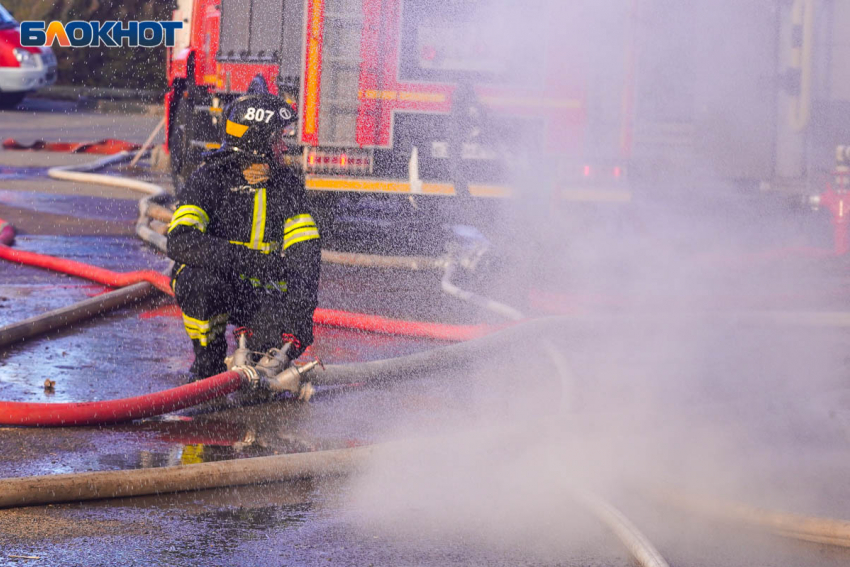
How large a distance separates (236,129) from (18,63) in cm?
1673

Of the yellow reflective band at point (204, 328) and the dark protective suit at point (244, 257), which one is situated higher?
the dark protective suit at point (244, 257)

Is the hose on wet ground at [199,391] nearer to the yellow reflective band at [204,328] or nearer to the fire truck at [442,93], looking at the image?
the yellow reflective band at [204,328]

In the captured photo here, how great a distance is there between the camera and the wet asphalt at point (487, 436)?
3160 millimetres

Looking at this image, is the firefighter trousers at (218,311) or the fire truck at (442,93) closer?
the firefighter trousers at (218,311)

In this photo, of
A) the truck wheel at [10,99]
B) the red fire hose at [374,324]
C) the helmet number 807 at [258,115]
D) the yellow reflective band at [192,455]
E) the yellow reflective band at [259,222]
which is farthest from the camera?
the truck wheel at [10,99]

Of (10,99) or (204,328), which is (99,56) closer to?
(10,99)

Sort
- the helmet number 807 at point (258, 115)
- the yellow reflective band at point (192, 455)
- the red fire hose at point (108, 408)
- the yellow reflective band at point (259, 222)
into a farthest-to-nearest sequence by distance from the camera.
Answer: the yellow reflective band at point (259, 222), the helmet number 807 at point (258, 115), the red fire hose at point (108, 408), the yellow reflective band at point (192, 455)

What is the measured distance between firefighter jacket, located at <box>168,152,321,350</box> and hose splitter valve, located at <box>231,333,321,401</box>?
115 mm

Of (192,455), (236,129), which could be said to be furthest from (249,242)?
(192,455)

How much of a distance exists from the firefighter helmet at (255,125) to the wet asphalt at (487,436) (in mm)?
986

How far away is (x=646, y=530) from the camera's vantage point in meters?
3.30

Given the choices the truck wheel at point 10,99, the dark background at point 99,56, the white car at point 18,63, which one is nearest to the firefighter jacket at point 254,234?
the white car at point 18,63

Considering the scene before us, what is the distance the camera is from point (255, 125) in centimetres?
438

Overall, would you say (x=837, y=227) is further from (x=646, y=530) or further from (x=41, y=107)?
(x=41, y=107)
